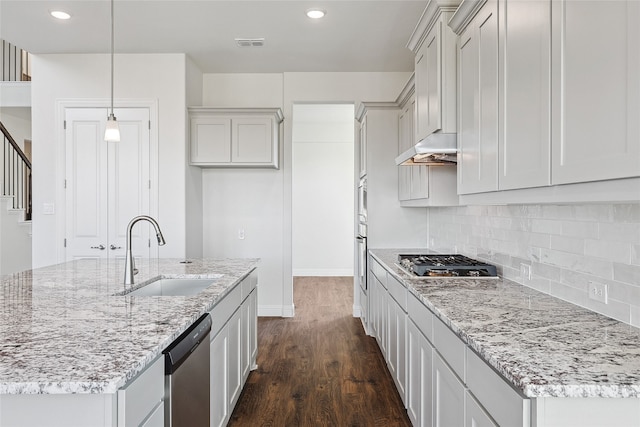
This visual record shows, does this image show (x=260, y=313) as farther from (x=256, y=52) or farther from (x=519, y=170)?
(x=519, y=170)

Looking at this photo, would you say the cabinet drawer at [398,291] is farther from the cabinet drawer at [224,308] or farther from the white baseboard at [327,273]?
the white baseboard at [327,273]

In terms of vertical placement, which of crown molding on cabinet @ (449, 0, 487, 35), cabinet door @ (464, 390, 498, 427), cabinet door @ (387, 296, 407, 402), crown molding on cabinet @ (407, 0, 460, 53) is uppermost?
crown molding on cabinet @ (407, 0, 460, 53)

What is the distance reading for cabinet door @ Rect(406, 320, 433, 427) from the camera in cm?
212

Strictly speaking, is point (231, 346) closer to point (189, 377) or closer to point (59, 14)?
point (189, 377)

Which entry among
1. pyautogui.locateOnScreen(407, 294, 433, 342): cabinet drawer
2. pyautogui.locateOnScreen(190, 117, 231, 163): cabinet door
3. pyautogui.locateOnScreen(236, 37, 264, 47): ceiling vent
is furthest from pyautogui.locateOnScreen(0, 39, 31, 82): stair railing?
pyautogui.locateOnScreen(407, 294, 433, 342): cabinet drawer

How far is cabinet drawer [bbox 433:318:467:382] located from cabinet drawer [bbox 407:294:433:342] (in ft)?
0.28

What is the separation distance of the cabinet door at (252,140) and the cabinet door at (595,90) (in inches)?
142

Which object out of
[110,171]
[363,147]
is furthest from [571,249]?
[110,171]

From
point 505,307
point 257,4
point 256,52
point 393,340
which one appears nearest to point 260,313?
point 393,340

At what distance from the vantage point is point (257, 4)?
3490 millimetres

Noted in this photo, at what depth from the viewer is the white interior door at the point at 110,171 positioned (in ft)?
15.3

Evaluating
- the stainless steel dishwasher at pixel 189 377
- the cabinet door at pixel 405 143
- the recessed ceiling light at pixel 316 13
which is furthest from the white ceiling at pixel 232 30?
the stainless steel dishwasher at pixel 189 377

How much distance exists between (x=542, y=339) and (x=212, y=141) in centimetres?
405

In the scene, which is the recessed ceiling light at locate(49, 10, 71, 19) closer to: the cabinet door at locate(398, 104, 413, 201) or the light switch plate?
the light switch plate
